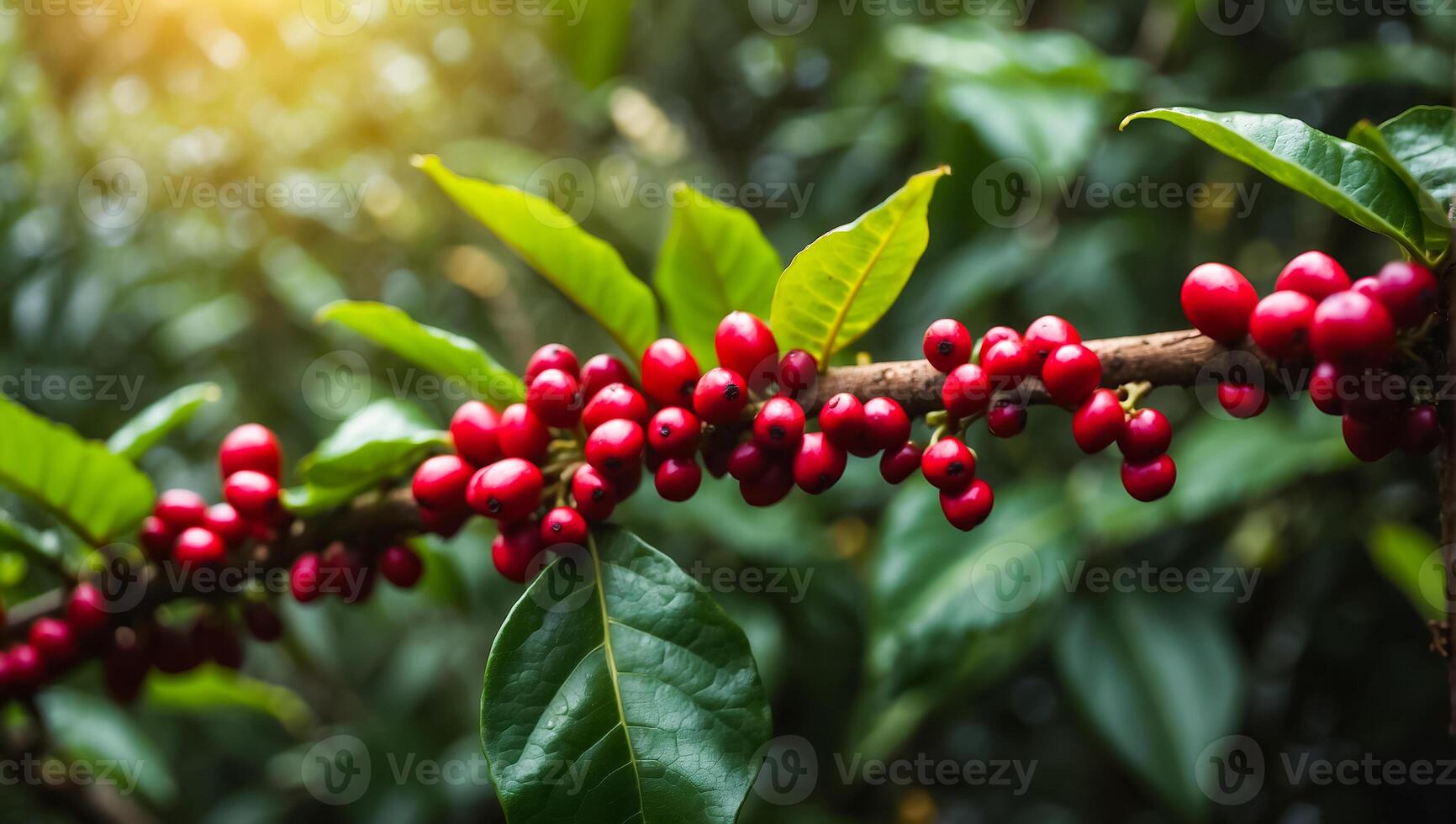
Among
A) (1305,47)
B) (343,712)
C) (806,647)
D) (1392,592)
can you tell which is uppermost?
(1305,47)

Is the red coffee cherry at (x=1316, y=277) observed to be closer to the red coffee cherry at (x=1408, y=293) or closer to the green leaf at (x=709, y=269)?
the red coffee cherry at (x=1408, y=293)

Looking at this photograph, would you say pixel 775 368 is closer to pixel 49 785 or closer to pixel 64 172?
pixel 49 785

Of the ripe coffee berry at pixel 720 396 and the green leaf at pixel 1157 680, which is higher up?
the ripe coffee berry at pixel 720 396

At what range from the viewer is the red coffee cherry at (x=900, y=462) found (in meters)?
0.77

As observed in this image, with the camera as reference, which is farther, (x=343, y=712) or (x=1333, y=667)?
(x=343, y=712)

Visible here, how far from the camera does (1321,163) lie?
0.66 m

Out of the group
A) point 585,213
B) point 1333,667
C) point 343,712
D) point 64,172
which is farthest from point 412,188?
point 1333,667

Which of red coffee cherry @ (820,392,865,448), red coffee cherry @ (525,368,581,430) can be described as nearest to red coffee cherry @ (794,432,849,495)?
red coffee cherry @ (820,392,865,448)

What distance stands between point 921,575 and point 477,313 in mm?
1648

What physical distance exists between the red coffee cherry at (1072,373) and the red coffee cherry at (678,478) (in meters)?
0.30

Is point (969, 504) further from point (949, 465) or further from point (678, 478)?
point (678, 478)

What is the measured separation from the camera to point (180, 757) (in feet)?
8.17

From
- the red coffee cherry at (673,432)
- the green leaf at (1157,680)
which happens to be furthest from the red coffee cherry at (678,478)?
the green leaf at (1157,680)

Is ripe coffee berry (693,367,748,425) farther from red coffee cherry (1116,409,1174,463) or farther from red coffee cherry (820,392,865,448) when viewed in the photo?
red coffee cherry (1116,409,1174,463)
